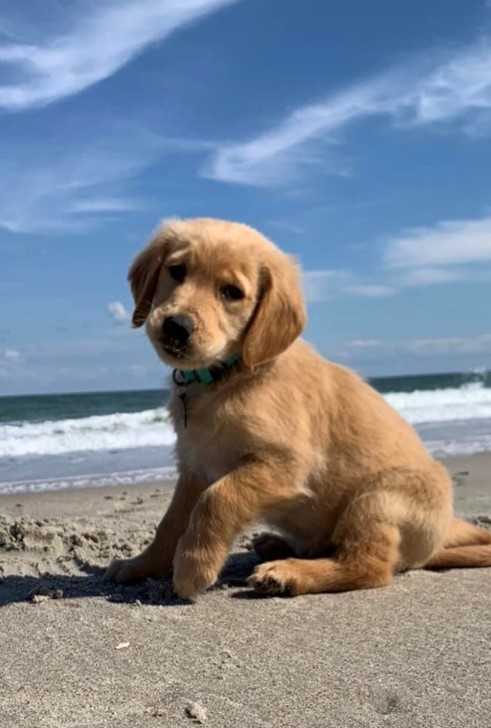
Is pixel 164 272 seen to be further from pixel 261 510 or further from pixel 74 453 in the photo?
pixel 74 453

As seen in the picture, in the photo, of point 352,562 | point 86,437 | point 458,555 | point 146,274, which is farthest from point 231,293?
point 86,437

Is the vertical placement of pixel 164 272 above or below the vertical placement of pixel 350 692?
above

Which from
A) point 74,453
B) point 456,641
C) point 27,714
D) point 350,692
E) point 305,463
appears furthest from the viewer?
point 74,453

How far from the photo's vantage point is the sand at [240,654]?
230cm

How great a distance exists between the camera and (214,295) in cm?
346

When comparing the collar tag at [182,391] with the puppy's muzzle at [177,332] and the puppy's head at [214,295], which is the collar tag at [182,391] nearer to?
the puppy's head at [214,295]

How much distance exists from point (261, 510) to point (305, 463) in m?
0.29

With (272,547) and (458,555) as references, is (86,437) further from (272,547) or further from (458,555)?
(458,555)

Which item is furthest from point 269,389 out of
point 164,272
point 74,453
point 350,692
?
point 74,453

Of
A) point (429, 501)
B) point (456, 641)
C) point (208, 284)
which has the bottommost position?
point (456, 641)

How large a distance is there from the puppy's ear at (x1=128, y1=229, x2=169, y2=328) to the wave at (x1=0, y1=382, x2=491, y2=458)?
693 cm

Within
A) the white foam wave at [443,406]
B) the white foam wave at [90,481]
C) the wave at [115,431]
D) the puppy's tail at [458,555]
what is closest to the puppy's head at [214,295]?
the puppy's tail at [458,555]

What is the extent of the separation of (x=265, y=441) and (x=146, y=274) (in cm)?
88

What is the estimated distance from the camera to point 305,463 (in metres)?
3.70
